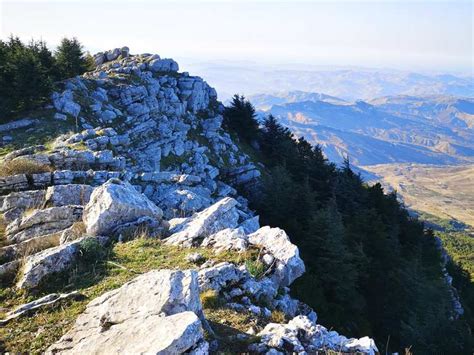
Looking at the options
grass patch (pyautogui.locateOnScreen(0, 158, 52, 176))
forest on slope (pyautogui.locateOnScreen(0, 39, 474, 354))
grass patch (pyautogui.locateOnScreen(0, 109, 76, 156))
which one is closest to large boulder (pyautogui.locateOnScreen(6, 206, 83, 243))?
grass patch (pyautogui.locateOnScreen(0, 158, 52, 176))

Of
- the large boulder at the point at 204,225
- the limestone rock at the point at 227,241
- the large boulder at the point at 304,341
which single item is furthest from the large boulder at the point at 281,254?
the large boulder at the point at 304,341

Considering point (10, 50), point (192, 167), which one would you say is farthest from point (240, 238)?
point (10, 50)

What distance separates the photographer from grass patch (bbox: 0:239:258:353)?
7633 mm

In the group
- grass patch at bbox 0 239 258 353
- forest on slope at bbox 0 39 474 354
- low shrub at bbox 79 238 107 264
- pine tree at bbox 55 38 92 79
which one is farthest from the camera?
pine tree at bbox 55 38 92 79

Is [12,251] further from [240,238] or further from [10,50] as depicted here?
[10,50]

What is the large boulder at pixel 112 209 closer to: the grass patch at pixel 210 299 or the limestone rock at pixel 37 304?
the limestone rock at pixel 37 304

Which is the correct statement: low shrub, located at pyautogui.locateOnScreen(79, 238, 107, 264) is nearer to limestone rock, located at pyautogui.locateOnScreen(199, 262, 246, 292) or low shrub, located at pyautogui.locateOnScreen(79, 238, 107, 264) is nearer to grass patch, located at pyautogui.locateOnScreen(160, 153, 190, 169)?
limestone rock, located at pyautogui.locateOnScreen(199, 262, 246, 292)

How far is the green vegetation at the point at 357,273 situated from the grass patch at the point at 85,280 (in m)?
12.4

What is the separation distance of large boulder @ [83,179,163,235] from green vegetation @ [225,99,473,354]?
11996 millimetres

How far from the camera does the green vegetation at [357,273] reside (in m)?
24.4

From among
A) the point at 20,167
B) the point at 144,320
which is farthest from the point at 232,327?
the point at 20,167

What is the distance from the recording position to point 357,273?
26141 millimetres

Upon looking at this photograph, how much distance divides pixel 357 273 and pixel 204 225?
1641 cm

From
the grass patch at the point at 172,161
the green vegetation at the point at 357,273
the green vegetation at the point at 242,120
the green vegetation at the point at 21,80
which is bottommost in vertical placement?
the green vegetation at the point at 357,273
